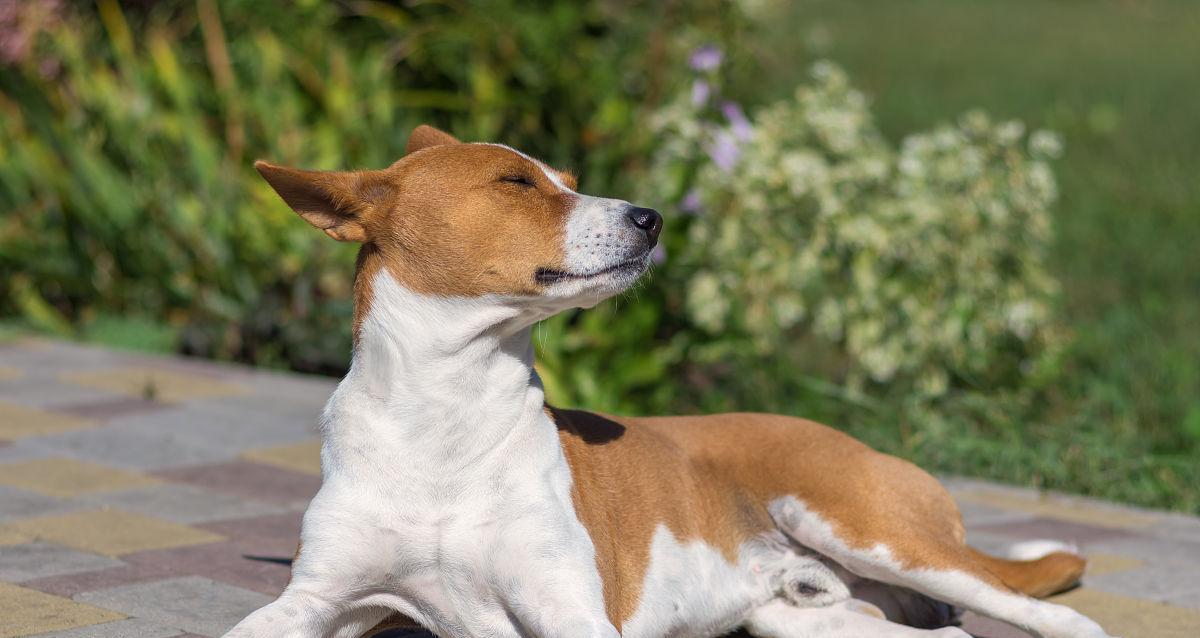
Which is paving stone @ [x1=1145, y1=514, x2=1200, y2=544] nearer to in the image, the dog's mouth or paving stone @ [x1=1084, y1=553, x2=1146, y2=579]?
paving stone @ [x1=1084, y1=553, x2=1146, y2=579]

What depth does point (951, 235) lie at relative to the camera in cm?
661

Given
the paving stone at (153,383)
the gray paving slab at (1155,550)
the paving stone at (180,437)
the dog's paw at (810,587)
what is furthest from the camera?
the paving stone at (153,383)

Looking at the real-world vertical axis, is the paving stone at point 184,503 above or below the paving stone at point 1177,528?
below

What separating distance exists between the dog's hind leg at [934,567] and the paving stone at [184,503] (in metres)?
1.86

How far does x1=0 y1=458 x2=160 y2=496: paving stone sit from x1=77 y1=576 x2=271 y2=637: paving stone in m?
1.18

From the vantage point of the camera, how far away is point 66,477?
5012 millimetres

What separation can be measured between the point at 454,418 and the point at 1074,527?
2588 millimetres

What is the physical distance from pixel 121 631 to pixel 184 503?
1.42 metres

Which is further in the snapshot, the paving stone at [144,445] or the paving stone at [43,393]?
the paving stone at [43,393]

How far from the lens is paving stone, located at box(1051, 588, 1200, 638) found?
372cm

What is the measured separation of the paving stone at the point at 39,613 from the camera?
11.0 feet

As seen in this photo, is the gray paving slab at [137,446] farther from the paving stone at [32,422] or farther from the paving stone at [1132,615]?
the paving stone at [1132,615]

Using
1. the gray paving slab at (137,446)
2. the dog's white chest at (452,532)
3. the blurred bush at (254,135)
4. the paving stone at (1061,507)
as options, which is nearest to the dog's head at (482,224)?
the dog's white chest at (452,532)

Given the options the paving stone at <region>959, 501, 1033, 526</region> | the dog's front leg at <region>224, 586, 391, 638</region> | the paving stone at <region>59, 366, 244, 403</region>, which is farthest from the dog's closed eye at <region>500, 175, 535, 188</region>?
the paving stone at <region>59, 366, 244, 403</region>
